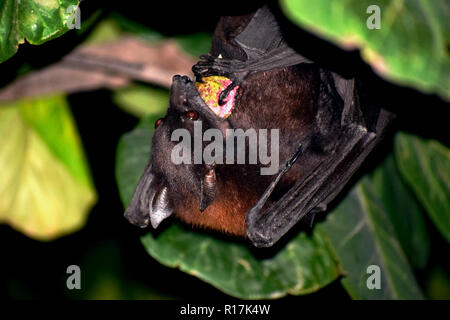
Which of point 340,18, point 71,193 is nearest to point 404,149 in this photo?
point 340,18

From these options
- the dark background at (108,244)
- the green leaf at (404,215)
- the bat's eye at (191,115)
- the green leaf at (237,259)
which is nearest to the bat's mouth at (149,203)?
the green leaf at (237,259)

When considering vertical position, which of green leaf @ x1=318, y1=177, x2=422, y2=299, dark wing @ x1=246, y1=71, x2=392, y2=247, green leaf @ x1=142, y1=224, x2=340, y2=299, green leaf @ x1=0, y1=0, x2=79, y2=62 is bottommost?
green leaf @ x1=318, y1=177, x2=422, y2=299

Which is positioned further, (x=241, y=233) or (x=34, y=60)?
(x=34, y=60)

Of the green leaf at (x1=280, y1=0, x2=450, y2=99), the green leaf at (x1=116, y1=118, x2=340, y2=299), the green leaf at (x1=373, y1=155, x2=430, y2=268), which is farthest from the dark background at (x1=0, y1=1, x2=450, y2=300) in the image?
the green leaf at (x1=280, y1=0, x2=450, y2=99)

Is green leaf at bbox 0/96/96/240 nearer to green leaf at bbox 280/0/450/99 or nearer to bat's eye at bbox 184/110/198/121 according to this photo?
bat's eye at bbox 184/110/198/121

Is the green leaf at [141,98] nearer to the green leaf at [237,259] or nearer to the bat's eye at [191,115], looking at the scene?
the green leaf at [237,259]

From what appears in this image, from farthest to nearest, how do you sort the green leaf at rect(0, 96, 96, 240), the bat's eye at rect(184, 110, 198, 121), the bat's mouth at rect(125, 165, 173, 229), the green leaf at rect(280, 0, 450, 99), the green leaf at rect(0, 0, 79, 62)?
1. the green leaf at rect(0, 96, 96, 240)
2. the bat's mouth at rect(125, 165, 173, 229)
3. the bat's eye at rect(184, 110, 198, 121)
4. the green leaf at rect(0, 0, 79, 62)
5. the green leaf at rect(280, 0, 450, 99)

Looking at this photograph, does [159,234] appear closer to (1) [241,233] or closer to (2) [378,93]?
(1) [241,233]

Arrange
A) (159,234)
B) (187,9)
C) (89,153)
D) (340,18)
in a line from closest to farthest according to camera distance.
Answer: (340,18), (159,234), (187,9), (89,153)
